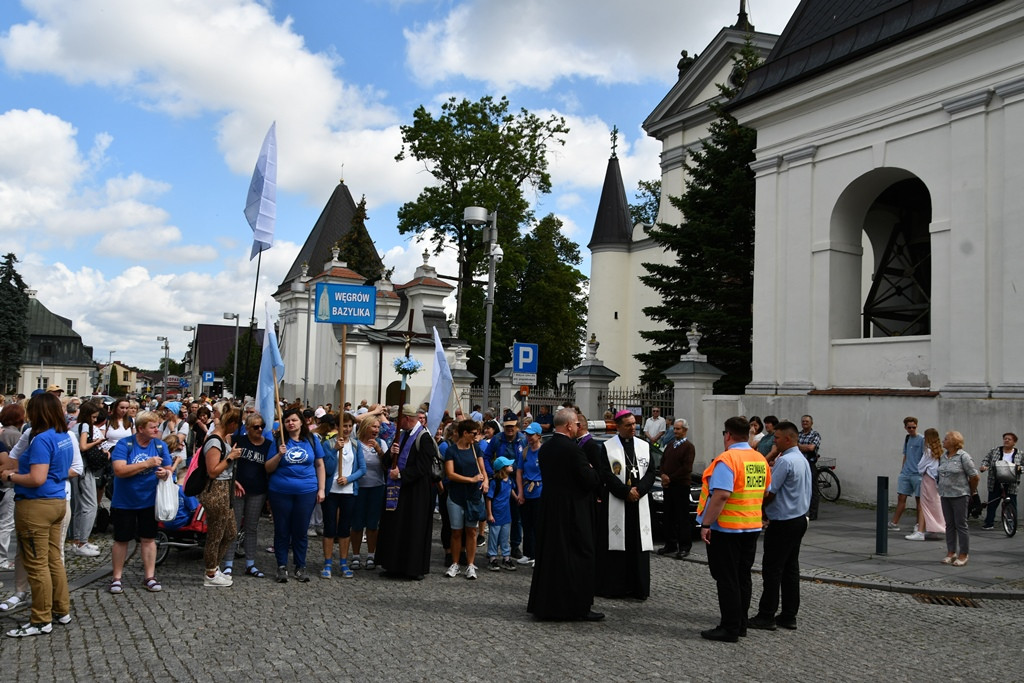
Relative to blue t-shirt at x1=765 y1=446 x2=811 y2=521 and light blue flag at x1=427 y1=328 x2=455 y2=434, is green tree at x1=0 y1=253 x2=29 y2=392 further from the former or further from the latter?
blue t-shirt at x1=765 y1=446 x2=811 y2=521

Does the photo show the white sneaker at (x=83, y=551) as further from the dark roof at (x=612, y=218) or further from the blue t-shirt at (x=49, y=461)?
the dark roof at (x=612, y=218)

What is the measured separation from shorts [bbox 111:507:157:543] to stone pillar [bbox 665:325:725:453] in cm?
1316

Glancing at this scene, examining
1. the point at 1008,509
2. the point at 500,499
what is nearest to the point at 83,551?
the point at 500,499

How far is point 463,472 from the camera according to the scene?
32.3ft

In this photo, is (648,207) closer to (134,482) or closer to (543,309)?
(543,309)

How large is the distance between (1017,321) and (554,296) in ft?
126

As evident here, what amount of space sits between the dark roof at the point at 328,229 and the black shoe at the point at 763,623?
4859 centimetres

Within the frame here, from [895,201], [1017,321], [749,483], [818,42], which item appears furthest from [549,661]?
[895,201]

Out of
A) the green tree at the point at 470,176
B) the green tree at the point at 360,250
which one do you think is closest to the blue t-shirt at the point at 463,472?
the green tree at the point at 470,176

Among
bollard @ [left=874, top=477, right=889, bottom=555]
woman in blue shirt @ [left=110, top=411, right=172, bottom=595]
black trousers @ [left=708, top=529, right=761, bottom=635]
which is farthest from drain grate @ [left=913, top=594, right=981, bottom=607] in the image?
woman in blue shirt @ [left=110, top=411, right=172, bottom=595]

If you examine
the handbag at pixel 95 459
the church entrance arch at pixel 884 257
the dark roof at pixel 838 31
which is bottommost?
the handbag at pixel 95 459

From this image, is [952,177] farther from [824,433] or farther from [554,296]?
[554,296]

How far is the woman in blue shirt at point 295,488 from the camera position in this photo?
355 inches

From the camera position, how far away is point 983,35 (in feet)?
51.1
